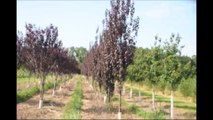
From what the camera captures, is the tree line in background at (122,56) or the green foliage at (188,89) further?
the green foliage at (188,89)

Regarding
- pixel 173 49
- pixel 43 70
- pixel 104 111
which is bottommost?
pixel 104 111

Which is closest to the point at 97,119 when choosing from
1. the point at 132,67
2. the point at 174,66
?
the point at 174,66

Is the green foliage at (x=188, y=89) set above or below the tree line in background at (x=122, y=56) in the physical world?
below

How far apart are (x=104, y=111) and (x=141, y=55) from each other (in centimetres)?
496

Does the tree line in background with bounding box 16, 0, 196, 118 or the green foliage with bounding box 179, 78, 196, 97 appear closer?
the tree line in background with bounding box 16, 0, 196, 118

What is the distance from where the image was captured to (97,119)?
9609 mm

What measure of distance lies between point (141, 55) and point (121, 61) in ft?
21.1

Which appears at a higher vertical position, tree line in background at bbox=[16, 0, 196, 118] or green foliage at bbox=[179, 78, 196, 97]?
tree line in background at bbox=[16, 0, 196, 118]

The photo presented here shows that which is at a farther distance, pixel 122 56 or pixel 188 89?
pixel 188 89

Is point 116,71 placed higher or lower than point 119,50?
lower
